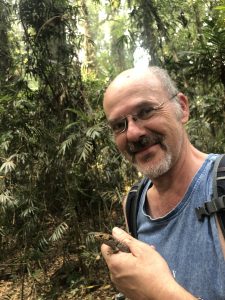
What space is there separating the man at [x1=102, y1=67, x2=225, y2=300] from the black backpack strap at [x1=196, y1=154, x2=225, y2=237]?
0.03 meters

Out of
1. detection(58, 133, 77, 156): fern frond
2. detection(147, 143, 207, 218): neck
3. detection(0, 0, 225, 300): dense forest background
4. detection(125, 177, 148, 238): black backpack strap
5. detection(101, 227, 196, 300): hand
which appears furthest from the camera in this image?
detection(0, 0, 225, 300): dense forest background

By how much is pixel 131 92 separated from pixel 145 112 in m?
0.10

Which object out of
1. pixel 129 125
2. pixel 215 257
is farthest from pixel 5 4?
pixel 215 257

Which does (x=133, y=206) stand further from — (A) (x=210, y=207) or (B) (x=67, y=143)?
(B) (x=67, y=143)

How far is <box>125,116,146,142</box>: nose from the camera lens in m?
1.45

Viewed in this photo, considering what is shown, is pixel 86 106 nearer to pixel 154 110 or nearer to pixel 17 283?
pixel 17 283

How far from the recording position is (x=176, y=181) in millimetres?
1442

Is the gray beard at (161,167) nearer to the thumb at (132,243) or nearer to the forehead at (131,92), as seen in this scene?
the forehead at (131,92)

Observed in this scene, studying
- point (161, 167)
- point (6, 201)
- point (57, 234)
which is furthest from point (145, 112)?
point (6, 201)

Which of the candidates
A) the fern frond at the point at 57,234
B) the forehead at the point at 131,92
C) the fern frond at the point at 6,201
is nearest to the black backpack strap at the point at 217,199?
the forehead at the point at 131,92

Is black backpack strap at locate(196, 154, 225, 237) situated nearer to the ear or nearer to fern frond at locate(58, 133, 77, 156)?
the ear

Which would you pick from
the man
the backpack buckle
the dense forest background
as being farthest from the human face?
the dense forest background

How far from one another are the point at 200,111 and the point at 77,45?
7.39ft

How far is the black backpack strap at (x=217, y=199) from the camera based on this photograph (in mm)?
Answer: 1146
